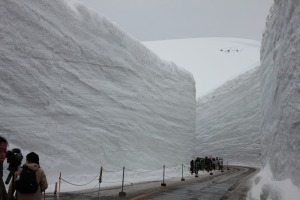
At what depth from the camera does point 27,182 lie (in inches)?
174

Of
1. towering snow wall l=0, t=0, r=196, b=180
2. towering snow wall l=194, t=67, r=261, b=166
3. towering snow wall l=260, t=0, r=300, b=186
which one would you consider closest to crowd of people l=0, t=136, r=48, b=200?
towering snow wall l=260, t=0, r=300, b=186

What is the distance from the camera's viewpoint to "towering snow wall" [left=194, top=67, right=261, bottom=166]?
47.0m

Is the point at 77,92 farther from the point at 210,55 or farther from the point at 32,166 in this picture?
the point at 210,55

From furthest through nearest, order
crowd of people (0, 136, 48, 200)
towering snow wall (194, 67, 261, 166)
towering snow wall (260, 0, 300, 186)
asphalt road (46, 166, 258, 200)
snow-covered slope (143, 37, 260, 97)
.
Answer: snow-covered slope (143, 37, 260, 97), towering snow wall (194, 67, 261, 166), asphalt road (46, 166, 258, 200), towering snow wall (260, 0, 300, 186), crowd of people (0, 136, 48, 200)

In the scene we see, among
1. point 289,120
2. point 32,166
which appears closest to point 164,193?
point 289,120

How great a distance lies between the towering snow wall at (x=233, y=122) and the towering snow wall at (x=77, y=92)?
882 inches

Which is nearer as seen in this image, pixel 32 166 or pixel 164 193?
pixel 32 166

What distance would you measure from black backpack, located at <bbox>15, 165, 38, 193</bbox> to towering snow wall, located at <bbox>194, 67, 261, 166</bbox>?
44014 millimetres

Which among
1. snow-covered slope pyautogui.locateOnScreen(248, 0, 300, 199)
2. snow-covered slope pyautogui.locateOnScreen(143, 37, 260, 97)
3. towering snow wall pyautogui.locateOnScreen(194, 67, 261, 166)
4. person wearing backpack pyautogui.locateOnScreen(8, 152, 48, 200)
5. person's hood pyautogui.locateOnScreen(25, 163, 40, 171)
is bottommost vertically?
person wearing backpack pyautogui.locateOnScreen(8, 152, 48, 200)

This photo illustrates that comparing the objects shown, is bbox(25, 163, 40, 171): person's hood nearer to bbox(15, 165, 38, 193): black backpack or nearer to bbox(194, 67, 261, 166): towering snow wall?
bbox(15, 165, 38, 193): black backpack

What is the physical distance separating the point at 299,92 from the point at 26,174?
552 centimetres

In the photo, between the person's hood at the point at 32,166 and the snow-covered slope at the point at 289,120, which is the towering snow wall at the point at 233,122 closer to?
the snow-covered slope at the point at 289,120

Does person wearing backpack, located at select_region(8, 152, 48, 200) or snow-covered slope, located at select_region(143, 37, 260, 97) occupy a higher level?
snow-covered slope, located at select_region(143, 37, 260, 97)

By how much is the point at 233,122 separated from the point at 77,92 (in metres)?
34.4
